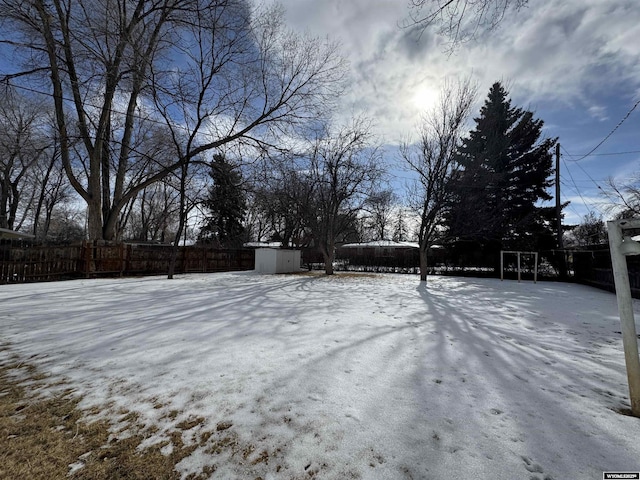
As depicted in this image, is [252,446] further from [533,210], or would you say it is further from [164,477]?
[533,210]

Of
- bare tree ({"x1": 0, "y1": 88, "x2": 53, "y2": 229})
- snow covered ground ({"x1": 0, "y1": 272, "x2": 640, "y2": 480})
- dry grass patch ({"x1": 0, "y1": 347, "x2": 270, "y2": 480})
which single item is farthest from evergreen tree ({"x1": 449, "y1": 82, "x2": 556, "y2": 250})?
bare tree ({"x1": 0, "y1": 88, "x2": 53, "y2": 229})

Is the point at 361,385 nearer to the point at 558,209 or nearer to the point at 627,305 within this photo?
the point at 627,305

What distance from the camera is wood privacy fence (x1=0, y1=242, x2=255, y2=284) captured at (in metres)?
9.69

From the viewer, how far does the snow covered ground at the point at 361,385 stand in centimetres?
169

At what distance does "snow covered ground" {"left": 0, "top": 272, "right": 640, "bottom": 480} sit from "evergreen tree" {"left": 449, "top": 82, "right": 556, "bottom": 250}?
1351cm

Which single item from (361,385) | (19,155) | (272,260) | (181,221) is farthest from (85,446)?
(19,155)

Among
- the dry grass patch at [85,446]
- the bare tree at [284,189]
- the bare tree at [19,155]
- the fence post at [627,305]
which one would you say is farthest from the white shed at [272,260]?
the fence post at [627,305]

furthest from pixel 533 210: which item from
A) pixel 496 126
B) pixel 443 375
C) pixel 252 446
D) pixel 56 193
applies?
pixel 56 193

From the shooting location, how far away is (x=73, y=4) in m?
10.2

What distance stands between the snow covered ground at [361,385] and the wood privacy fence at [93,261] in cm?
633

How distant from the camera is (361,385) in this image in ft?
8.56

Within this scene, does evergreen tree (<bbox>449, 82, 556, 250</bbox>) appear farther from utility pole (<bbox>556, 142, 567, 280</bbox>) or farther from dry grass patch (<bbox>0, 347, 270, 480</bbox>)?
dry grass patch (<bbox>0, 347, 270, 480</bbox>)

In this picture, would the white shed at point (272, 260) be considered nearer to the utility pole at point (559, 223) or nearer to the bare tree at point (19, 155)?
the bare tree at point (19, 155)

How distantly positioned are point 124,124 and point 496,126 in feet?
70.5
